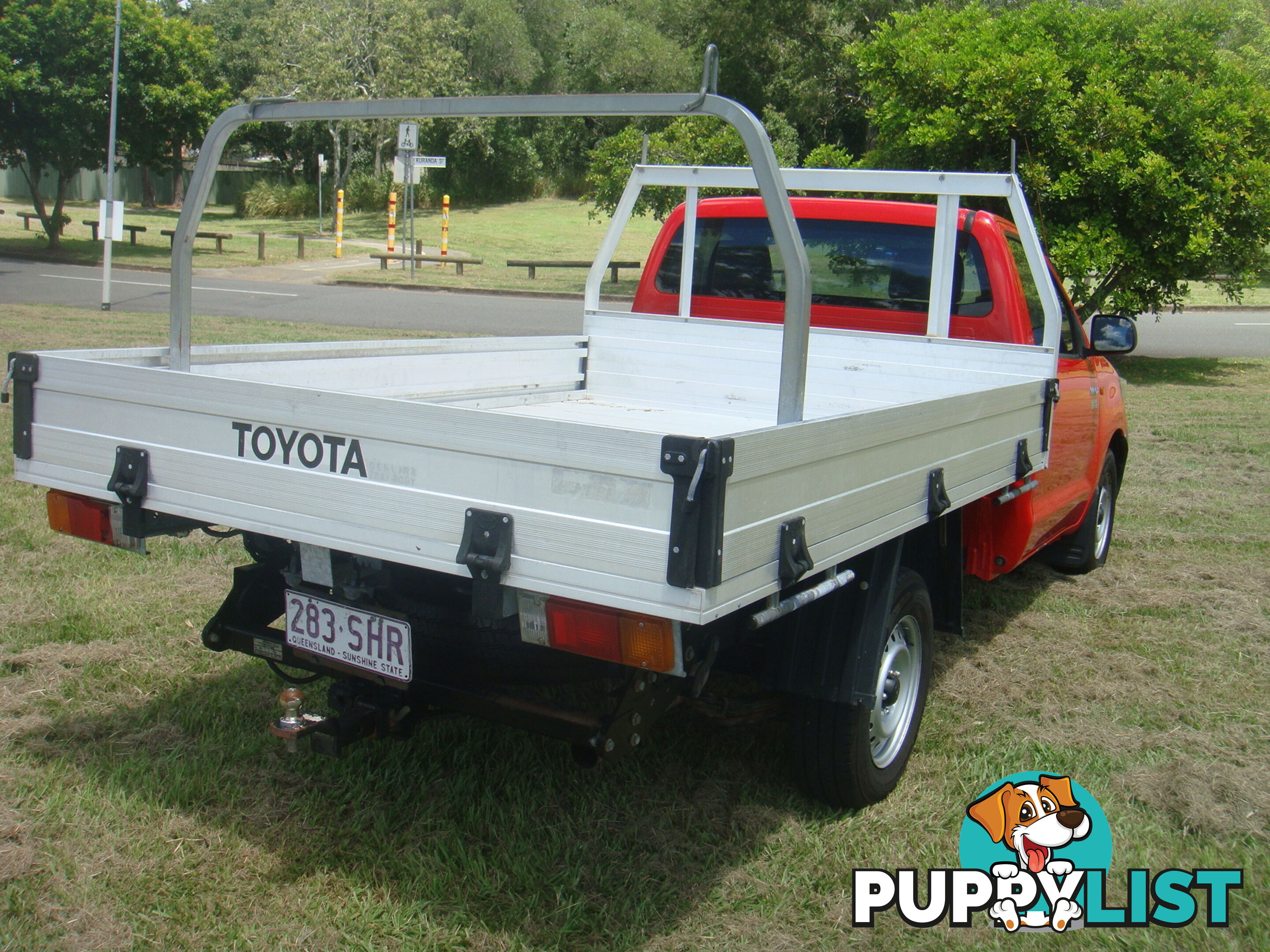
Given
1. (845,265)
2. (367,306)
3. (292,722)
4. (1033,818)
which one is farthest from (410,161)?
(1033,818)

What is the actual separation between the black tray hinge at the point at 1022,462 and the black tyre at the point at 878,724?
63cm

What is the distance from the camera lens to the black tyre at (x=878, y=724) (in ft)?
10.6

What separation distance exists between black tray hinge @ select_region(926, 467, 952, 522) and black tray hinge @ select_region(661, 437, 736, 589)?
3.83 feet

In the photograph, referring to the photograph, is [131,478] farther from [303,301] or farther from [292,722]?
[303,301]

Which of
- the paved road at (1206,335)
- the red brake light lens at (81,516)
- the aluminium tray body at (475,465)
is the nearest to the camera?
the aluminium tray body at (475,465)

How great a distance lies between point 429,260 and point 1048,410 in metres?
21.1

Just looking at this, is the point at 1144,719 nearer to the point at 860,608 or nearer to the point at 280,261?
the point at 860,608

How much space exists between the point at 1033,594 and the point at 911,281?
1784 mm

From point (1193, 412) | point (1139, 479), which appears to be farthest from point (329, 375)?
point (1193, 412)

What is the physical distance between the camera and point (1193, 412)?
451 inches

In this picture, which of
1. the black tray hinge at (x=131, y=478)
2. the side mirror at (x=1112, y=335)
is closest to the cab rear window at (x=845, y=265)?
the side mirror at (x=1112, y=335)

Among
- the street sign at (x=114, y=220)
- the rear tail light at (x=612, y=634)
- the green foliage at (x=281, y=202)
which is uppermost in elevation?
the green foliage at (x=281, y=202)

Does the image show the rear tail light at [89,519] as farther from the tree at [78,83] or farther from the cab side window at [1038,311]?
the tree at [78,83]

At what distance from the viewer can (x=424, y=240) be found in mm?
32969
